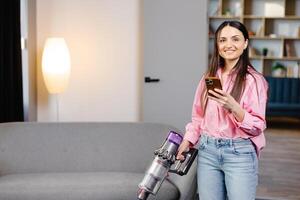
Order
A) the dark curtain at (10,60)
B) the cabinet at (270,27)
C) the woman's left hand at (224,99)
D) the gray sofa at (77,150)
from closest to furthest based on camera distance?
the woman's left hand at (224,99) → the gray sofa at (77,150) → the dark curtain at (10,60) → the cabinet at (270,27)

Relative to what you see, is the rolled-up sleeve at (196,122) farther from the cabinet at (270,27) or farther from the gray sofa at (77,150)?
the cabinet at (270,27)

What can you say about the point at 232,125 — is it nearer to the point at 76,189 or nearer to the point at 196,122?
the point at 196,122

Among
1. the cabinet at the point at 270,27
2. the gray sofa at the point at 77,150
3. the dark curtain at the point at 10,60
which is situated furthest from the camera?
the cabinet at the point at 270,27

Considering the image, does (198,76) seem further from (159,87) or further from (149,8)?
(149,8)

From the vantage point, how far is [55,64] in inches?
145

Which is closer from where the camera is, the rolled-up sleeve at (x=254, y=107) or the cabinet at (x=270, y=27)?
the rolled-up sleeve at (x=254, y=107)

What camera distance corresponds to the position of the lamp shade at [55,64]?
370 cm

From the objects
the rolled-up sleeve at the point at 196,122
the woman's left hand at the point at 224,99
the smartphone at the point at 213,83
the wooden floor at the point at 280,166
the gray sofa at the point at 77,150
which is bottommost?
the wooden floor at the point at 280,166

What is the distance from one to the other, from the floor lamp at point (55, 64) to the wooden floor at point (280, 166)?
2047 millimetres

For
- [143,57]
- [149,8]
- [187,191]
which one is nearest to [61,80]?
[143,57]

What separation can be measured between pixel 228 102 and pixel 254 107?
5.9 inches

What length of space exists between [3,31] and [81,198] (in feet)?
5.25

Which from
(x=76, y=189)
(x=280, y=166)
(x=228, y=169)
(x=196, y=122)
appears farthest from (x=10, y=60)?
(x=280, y=166)

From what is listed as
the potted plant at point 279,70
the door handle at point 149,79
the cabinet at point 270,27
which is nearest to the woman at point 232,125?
the door handle at point 149,79
